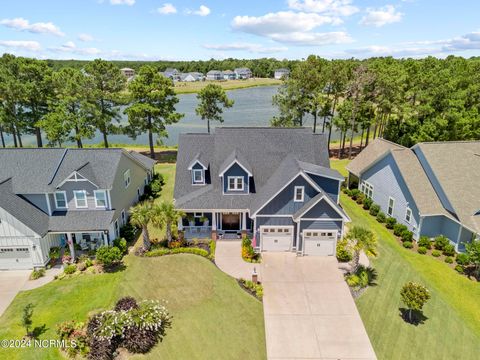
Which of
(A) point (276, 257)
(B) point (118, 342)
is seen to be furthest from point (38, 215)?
(A) point (276, 257)

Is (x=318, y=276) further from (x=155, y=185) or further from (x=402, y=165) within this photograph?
(x=155, y=185)

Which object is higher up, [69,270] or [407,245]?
[69,270]

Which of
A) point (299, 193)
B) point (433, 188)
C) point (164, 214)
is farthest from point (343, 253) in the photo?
point (164, 214)

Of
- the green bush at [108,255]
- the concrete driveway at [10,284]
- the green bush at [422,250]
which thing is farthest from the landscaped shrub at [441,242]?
the concrete driveway at [10,284]

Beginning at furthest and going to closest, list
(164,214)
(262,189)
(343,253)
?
(262,189) → (343,253) → (164,214)

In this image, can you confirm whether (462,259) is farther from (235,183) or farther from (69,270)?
(69,270)

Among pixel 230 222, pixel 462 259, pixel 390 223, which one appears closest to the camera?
pixel 462 259

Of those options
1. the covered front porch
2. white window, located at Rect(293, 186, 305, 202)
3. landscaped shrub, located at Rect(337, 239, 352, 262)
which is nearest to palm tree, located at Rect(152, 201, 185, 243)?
the covered front porch
